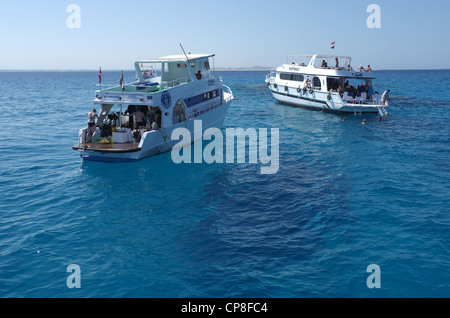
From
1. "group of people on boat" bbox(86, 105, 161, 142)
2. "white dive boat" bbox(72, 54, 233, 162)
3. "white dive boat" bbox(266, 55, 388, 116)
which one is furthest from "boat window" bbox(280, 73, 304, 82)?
"group of people on boat" bbox(86, 105, 161, 142)

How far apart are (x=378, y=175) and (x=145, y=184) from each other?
12675 mm

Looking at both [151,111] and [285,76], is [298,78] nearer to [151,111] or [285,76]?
[285,76]

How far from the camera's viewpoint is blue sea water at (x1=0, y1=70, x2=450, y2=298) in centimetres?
984

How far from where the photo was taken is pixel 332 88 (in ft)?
126

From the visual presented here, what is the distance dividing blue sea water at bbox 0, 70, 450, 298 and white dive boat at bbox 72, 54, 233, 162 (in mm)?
1319

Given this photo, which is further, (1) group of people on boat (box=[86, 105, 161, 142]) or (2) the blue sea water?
(1) group of people on boat (box=[86, 105, 161, 142])

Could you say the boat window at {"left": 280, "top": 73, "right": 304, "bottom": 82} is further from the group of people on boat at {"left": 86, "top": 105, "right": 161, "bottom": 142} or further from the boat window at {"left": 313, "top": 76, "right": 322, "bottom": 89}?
the group of people on boat at {"left": 86, "top": 105, "right": 161, "bottom": 142}

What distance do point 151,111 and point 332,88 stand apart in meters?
24.4

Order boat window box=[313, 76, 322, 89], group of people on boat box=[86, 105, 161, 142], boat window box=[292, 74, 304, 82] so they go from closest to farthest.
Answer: group of people on boat box=[86, 105, 161, 142]
boat window box=[313, 76, 322, 89]
boat window box=[292, 74, 304, 82]

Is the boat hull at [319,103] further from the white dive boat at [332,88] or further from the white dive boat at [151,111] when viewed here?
the white dive boat at [151,111]

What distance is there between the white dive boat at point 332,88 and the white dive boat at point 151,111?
16992mm

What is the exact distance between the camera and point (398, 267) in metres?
10.6

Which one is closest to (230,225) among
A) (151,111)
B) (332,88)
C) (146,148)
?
(146,148)
